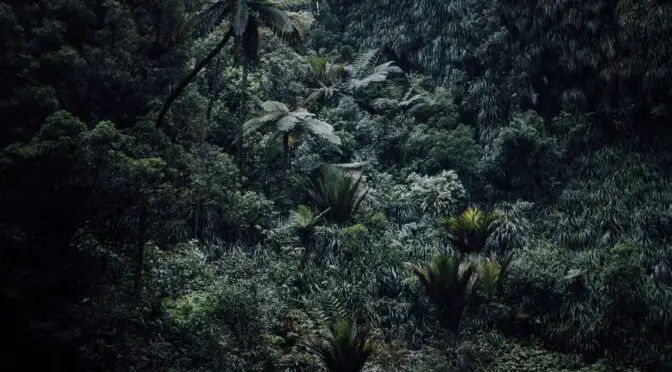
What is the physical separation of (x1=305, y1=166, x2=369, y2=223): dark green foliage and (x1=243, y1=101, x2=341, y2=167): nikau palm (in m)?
0.82

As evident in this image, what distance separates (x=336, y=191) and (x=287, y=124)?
76.5 inches

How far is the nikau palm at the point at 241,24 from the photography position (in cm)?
1324

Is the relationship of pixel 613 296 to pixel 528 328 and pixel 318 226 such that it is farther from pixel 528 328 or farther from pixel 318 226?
pixel 318 226

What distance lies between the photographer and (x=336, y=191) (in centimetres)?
1611

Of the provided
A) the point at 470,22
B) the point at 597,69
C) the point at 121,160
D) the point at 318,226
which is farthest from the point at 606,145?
the point at 121,160

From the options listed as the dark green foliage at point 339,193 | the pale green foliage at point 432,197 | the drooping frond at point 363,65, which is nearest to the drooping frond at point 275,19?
the dark green foliage at point 339,193

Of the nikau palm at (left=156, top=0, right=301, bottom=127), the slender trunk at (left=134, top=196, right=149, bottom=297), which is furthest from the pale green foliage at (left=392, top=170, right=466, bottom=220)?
the slender trunk at (left=134, top=196, right=149, bottom=297)

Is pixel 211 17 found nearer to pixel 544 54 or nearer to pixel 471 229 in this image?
pixel 471 229

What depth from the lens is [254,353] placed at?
10742 millimetres

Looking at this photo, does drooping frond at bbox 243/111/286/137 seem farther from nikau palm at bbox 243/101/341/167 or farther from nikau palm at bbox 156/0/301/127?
nikau palm at bbox 156/0/301/127

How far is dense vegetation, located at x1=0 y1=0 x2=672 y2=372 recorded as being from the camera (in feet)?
32.2

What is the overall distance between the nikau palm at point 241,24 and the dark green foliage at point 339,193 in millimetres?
3302

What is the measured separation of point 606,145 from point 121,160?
11338mm

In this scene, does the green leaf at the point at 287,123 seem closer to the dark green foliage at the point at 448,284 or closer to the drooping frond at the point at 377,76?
the drooping frond at the point at 377,76
